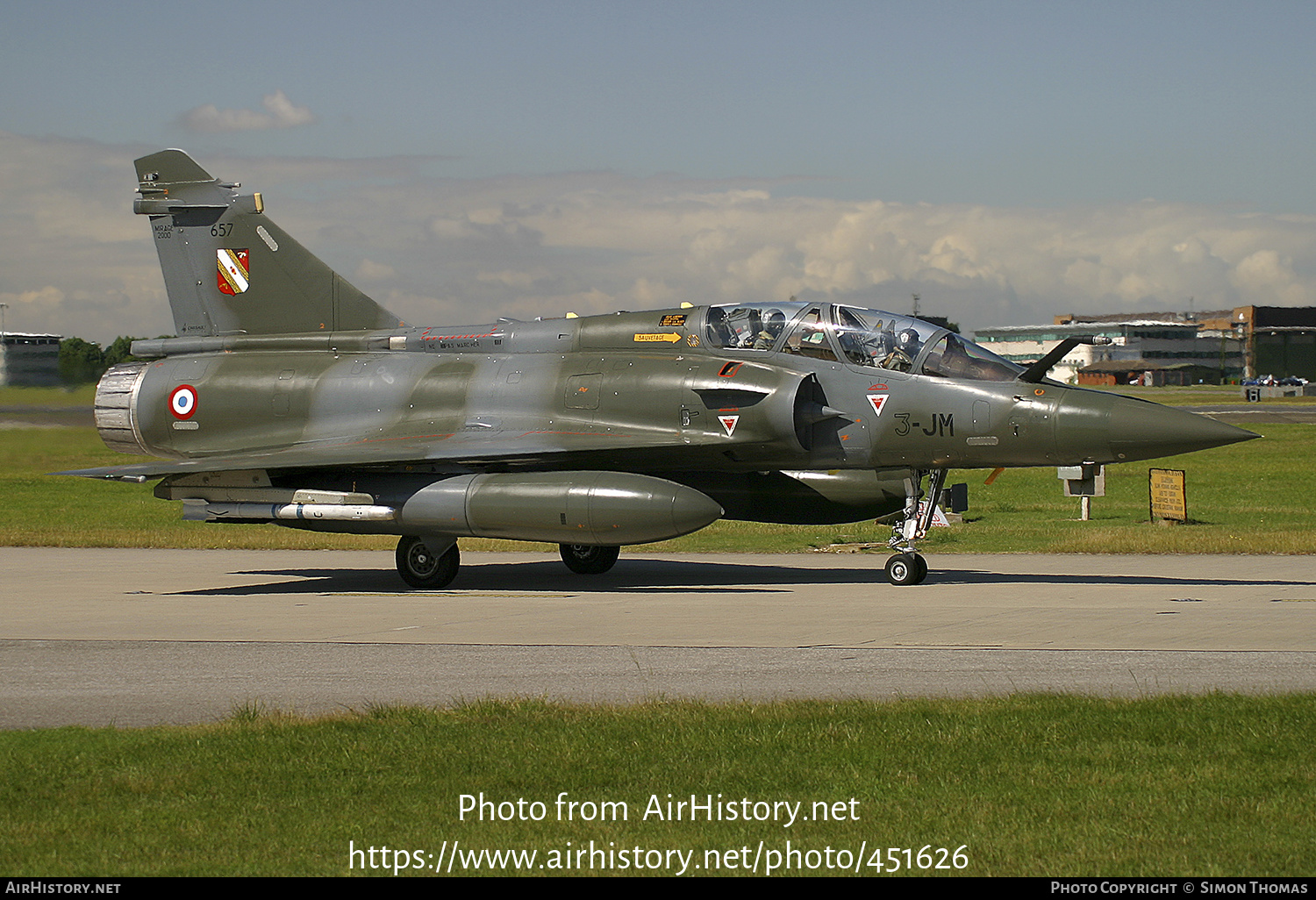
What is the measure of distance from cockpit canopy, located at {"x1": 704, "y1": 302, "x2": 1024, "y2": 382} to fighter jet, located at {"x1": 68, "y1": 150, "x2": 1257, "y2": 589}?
24 mm

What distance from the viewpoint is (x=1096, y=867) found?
5551 millimetres

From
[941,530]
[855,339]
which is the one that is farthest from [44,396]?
[941,530]

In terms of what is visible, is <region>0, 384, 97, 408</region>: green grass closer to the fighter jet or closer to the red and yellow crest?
the fighter jet

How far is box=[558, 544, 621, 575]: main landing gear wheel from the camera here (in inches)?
734

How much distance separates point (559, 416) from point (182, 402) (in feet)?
19.1

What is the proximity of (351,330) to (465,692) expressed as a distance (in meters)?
11.1

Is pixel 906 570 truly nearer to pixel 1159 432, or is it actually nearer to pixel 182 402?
pixel 1159 432

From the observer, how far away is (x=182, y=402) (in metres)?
19.4

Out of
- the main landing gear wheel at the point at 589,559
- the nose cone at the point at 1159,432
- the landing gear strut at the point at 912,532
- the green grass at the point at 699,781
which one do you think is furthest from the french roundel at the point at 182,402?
the nose cone at the point at 1159,432

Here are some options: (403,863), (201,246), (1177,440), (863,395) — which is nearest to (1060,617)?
(1177,440)

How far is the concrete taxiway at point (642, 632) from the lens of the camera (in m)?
10.0

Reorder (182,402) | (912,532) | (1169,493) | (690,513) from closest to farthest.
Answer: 1. (690,513)
2. (912,532)
3. (182,402)
4. (1169,493)

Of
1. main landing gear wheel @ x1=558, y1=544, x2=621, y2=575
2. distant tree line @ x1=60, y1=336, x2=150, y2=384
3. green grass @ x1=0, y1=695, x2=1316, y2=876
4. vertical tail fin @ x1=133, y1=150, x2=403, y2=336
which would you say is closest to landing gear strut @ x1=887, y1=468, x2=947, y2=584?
main landing gear wheel @ x1=558, y1=544, x2=621, y2=575

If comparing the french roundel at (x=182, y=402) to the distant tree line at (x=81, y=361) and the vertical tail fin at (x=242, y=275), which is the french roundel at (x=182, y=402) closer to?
the vertical tail fin at (x=242, y=275)
